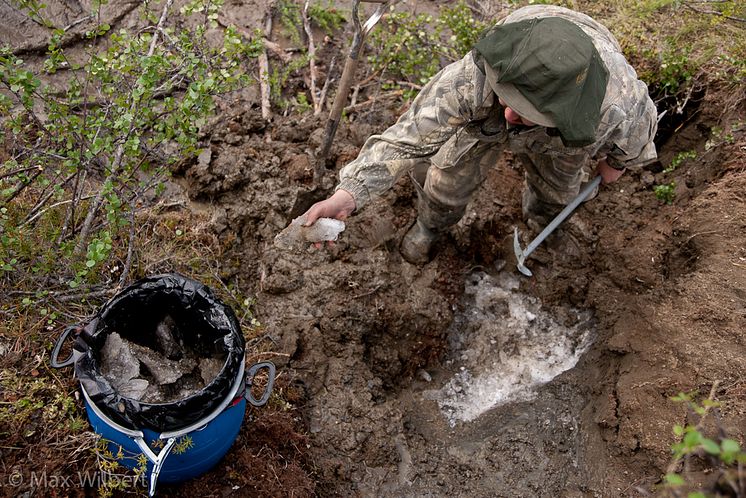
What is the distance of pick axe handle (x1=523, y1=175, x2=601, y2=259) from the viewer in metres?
3.07

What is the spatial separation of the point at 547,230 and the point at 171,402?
2165 mm

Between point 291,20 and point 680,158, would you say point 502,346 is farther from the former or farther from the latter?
point 291,20

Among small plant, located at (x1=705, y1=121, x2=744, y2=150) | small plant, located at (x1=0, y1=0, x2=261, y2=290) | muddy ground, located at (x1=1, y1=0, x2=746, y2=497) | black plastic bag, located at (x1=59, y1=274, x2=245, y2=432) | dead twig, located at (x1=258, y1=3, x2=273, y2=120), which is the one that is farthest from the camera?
dead twig, located at (x1=258, y1=3, x2=273, y2=120)

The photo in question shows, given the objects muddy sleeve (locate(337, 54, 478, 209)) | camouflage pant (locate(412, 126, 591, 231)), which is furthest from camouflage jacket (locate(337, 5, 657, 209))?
camouflage pant (locate(412, 126, 591, 231))

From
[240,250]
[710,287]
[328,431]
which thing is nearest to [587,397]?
[710,287]

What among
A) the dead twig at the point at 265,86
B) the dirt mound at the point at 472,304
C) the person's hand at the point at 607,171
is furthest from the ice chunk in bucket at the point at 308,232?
the person's hand at the point at 607,171

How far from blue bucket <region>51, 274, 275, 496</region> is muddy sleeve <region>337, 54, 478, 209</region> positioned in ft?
2.55

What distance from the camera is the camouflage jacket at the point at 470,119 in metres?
2.40

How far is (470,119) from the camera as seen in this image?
2525 millimetres

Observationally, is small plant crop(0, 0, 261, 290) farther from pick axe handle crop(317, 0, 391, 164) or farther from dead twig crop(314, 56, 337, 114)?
dead twig crop(314, 56, 337, 114)

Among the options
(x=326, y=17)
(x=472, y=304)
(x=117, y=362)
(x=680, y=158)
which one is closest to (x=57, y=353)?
(x=117, y=362)

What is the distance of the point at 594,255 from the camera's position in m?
3.49

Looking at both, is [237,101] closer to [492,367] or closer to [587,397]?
[492,367]

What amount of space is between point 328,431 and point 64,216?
1742mm
